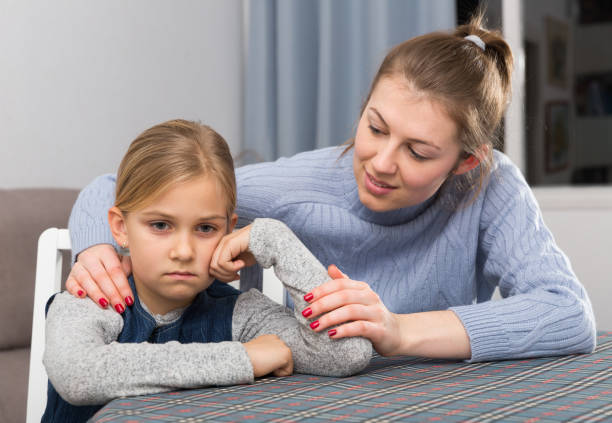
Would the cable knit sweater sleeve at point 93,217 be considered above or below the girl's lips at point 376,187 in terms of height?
below

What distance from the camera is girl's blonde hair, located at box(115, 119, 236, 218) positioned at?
1.02m

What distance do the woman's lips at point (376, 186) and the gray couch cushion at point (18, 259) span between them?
0.83 m

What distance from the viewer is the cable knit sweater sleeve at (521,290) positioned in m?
1.07

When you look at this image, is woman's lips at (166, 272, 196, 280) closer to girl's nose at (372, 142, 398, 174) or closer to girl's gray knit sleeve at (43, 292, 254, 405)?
girl's gray knit sleeve at (43, 292, 254, 405)

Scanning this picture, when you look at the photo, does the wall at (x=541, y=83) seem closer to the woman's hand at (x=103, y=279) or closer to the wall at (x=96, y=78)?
the wall at (x=96, y=78)

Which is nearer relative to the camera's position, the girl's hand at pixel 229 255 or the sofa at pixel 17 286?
the girl's hand at pixel 229 255

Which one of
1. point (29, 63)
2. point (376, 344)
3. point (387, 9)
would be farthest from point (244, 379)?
point (387, 9)

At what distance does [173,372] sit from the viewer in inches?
33.5

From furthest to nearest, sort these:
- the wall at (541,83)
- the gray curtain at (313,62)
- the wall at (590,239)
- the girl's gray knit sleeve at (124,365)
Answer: the wall at (541,83) < the gray curtain at (313,62) < the wall at (590,239) < the girl's gray knit sleeve at (124,365)

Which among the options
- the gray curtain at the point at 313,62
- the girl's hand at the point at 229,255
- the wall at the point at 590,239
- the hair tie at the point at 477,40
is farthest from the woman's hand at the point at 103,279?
the wall at the point at 590,239

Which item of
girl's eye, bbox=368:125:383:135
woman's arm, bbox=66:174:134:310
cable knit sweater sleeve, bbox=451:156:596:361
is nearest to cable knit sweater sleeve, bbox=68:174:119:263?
woman's arm, bbox=66:174:134:310

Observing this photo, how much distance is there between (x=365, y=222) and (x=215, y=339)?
43 centimetres

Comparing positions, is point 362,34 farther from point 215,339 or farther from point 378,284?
point 215,339

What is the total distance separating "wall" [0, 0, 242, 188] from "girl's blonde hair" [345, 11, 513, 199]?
3.71 feet
